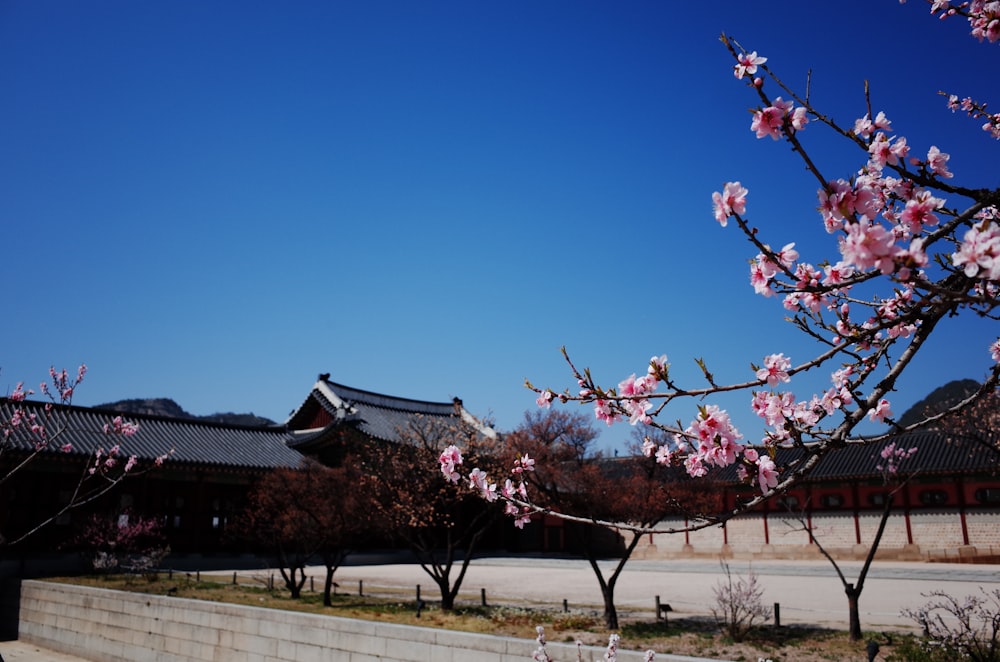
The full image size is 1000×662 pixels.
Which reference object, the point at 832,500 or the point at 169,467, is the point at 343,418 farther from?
the point at 832,500

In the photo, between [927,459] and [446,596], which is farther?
[927,459]

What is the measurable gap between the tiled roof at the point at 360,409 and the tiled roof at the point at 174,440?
338 centimetres

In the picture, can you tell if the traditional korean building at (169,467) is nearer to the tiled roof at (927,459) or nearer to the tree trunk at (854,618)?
the tree trunk at (854,618)

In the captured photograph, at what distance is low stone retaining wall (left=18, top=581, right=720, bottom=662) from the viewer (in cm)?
1002

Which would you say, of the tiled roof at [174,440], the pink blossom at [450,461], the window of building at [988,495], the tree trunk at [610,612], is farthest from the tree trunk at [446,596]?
the window of building at [988,495]

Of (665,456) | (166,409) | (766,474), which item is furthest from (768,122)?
(166,409)

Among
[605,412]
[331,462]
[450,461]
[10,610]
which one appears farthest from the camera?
[331,462]

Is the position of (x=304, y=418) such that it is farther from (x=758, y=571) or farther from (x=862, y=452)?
(x=862, y=452)

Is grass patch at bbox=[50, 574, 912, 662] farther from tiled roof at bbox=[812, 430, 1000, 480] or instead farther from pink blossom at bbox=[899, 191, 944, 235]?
tiled roof at bbox=[812, 430, 1000, 480]

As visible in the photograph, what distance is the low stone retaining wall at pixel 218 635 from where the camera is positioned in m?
10.0

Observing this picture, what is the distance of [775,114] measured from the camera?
9.74ft

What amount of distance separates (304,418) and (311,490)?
76.4ft

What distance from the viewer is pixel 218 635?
44.4 feet

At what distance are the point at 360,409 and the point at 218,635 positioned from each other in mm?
26678
